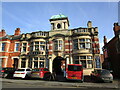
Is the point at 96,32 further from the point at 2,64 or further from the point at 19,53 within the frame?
the point at 2,64

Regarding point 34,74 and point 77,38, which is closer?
point 34,74

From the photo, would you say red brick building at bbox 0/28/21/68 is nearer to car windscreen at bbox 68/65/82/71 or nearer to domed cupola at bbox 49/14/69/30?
domed cupola at bbox 49/14/69/30

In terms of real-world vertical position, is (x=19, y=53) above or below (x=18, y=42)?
below

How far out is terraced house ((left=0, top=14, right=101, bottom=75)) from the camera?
21.3m

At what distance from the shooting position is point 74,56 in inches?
864

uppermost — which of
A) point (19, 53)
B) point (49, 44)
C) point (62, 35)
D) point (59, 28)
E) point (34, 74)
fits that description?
point (59, 28)

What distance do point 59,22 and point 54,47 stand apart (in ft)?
17.8

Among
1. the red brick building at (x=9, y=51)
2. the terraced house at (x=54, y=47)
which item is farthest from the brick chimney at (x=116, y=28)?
the red brick building at (x=9, y=51)

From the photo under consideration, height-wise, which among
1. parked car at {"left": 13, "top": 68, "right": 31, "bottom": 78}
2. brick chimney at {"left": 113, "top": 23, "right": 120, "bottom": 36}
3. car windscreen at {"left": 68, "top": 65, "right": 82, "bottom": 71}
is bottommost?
parked car at {"left": 13, "top": 68, "right": 31, "bottom": 78}

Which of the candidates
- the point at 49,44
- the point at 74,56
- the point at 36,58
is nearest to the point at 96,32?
the point at 74,56

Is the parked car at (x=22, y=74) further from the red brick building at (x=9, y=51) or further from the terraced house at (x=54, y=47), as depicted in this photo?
the red brick building at (x=9, y=51)

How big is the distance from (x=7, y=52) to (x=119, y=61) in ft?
75.8

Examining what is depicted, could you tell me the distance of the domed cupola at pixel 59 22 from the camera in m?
24.2

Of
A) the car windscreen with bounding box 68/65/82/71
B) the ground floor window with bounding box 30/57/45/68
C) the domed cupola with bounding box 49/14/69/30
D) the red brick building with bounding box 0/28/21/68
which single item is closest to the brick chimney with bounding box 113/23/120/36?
the domed cupola with bounding box 49/14/69/30
